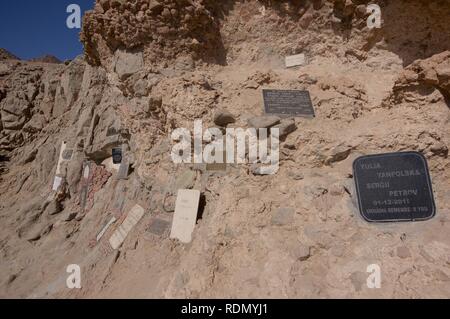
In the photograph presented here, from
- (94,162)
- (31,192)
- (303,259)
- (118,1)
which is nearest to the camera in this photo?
(303,259)

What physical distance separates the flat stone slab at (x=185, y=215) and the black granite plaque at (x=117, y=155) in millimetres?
2716

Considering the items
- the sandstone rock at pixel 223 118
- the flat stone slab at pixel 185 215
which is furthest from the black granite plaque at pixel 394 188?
the flat stone slab at pixel 185 215

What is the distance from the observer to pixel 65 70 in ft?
28.9

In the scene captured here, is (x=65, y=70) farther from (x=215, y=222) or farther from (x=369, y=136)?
(x=369, y=136)

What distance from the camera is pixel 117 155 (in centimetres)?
589

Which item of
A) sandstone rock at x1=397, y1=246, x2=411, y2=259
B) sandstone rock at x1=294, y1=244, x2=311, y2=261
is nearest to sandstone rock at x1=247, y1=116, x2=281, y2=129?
sandstone rock at x1=294, y1=244, x2=311, y2=261

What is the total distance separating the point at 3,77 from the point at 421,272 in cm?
1153

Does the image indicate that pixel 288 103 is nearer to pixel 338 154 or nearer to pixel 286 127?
pixel 286 127

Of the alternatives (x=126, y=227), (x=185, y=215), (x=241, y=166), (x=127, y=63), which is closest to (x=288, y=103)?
(x=241, y=166)

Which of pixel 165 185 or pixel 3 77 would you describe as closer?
pixel 165 185

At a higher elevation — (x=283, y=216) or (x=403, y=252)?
(x=283, y=216)

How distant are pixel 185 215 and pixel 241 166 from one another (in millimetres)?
963

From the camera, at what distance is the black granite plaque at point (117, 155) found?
5.86 m
